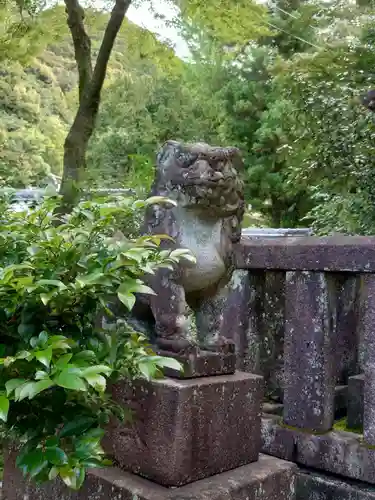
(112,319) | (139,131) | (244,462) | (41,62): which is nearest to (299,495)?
(244,462)

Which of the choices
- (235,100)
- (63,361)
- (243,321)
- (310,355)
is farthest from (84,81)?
(235,100)

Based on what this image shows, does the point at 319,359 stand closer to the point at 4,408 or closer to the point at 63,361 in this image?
the point at 63,361

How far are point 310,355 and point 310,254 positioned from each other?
17.1 inches

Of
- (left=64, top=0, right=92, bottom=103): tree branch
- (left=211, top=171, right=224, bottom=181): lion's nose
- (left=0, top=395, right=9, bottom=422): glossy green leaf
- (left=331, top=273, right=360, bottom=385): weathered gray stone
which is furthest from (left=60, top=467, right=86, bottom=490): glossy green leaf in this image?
(left=64, top=0, right=92, bottom=103): tree branch

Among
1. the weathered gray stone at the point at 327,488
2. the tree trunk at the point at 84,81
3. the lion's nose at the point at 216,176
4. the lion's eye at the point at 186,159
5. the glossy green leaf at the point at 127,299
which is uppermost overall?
the tree trunk at the point at 84,81

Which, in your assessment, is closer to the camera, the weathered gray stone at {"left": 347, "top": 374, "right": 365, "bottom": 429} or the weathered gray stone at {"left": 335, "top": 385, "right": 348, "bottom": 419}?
the weathered gray stone at {"left": 347, "top": 374, "right": 365, "bottom": 429}

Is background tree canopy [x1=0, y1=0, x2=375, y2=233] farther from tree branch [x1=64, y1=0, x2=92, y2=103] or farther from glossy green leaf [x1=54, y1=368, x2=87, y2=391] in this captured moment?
glossy green leaf [x1=54, y1=368, x2=87, y2=391]

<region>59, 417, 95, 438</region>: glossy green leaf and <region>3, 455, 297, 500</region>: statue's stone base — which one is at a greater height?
<region>59, 417, 95, 438</region>: glossy green leaf

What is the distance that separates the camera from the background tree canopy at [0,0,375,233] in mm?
6324

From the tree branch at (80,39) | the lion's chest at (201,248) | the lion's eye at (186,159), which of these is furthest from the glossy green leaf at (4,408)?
the tree branch at (80,39)

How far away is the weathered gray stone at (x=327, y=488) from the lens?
2.31 metres

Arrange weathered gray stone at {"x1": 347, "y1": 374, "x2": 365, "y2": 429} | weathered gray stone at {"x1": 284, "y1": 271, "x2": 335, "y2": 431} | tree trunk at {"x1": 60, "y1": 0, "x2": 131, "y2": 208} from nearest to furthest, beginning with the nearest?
weathered gray stone at {"x1": 284, "y1": 271, "x2": 335, "y2": 431}, weathered gray stone at {"x1": 347, "y1": 374, "x2": 365, "y2": 429}, tree trunk at {"x1": 60, "y1": 0, "x2": 131, "y2": 208}

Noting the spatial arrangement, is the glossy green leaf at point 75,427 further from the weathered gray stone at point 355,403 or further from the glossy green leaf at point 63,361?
the weathered gray stone at point 355,403

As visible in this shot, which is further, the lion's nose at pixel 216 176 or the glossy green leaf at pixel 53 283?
the lion's nose at pixel 216 176
